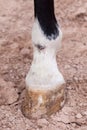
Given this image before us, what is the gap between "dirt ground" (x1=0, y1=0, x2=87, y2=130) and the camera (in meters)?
1.92

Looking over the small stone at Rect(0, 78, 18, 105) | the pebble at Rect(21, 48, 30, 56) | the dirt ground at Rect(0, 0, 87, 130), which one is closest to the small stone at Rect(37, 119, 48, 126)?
the dirt ground at Rect(0, 0, 87, 130)

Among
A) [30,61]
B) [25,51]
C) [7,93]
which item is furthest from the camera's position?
[25,51]

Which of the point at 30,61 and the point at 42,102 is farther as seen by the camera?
the point at 30,61

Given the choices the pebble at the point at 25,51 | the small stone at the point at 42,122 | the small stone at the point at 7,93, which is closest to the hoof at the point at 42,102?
the small stone at the point at 42,122

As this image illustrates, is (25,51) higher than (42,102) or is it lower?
lower

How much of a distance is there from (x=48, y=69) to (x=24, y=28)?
915 mm

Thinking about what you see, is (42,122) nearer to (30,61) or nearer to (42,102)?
(42,102)

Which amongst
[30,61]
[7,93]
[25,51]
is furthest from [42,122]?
[25,51]

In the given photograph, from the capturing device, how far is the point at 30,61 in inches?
91.9

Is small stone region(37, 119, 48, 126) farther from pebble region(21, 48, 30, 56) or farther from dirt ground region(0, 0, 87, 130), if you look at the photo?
pebble region(21, 48, 30, 56)

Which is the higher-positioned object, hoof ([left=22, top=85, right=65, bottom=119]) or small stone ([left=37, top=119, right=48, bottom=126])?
hoof ([left=22, top=85, right=65, bottom=119])

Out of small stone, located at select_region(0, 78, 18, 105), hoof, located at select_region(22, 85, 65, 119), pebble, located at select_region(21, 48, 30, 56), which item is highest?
hoof, located at select_region(22, 85, 65, 119)

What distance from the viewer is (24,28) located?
8.96 ft

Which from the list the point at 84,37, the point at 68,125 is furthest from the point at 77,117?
the point at 84,37
